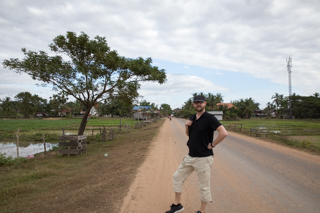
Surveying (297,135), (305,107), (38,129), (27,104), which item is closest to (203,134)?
(297,135)

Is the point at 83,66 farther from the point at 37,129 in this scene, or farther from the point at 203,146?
the point at 37,129

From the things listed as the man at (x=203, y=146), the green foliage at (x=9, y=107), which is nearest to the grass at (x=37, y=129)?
the man at (x=203, y=146)

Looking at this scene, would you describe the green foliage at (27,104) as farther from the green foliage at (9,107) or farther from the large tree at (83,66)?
the large tree at (83,66)

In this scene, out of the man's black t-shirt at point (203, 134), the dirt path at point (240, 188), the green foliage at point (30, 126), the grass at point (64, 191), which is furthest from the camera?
the green foliage at point (30, 126)

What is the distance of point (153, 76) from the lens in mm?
15383

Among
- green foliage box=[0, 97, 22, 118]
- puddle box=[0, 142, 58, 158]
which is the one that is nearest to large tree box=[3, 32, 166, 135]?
puddle box=[0, 142, 58, 158]

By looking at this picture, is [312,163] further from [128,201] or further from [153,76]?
[153,76]

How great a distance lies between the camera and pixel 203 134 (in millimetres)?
3084

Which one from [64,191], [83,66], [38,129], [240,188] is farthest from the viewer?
[38,129]

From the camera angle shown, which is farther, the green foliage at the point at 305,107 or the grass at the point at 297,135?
the green foliage at the point at 305,107

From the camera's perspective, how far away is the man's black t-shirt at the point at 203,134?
3039 millimetres

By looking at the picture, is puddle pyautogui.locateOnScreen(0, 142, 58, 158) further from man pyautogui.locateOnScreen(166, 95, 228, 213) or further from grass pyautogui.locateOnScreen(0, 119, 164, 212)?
man pyautogui.locateOnScreen(166, 95, 228, 213)

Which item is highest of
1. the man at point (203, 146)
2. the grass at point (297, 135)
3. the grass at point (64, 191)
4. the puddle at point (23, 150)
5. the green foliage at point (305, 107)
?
A: the green foliage at point (305, 107)

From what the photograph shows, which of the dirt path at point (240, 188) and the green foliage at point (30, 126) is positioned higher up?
the dirt path at point (240, 188)
